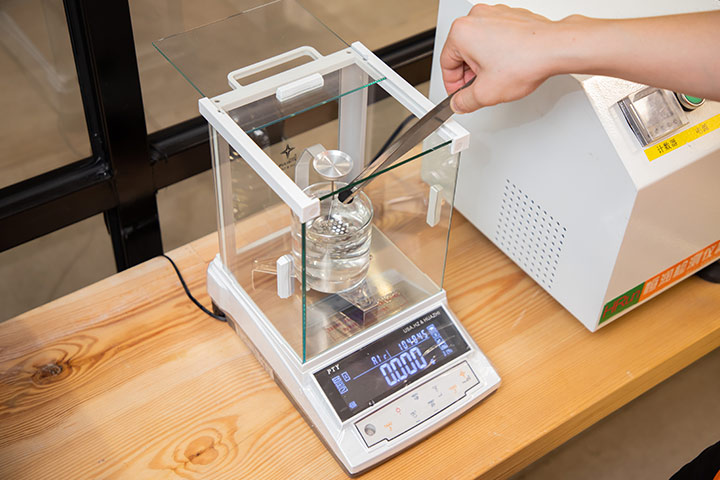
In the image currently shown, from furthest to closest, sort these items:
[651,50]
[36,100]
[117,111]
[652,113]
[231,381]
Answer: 1. [36,100]
2. [117,111]
3. [231,381]
4. [652,113]
5. [651,50]

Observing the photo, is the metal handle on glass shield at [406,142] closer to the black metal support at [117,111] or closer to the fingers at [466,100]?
the fingers at [466,100]

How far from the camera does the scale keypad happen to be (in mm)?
944

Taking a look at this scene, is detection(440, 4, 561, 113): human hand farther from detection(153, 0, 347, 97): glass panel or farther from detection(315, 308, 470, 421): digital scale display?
detection(315, 308, 470, 421): digital scale display

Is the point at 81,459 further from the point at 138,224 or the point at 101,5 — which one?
the point at 101,5

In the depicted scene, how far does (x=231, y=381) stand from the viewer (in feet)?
3.47

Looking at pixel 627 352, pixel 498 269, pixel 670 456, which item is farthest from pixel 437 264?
pixel 670 456

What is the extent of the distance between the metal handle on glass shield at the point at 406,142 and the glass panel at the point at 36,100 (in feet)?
2.03

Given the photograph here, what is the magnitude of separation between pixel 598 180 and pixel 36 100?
0.97 m

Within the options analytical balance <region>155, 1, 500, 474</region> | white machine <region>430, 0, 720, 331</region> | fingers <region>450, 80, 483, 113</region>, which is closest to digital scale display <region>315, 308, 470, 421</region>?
analytical balance <region>155, 1, 500, 474</region>

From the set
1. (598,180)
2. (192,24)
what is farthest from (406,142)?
(192,24)

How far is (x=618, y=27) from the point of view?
798mm

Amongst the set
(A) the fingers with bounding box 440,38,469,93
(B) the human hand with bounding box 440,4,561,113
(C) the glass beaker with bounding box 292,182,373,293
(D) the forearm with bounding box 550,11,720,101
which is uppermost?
(D) the forearm with bounding box 550,11,720,101

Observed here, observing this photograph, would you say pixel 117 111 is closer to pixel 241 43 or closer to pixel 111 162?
pixel 111 162

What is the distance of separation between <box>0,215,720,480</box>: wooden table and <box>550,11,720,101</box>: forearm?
440 mm
